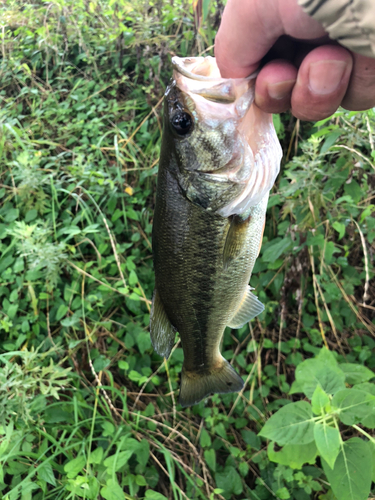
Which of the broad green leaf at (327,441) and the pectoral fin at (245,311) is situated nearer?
the broad green leaf at (327,441)

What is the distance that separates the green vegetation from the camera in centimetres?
164

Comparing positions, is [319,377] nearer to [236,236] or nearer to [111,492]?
[236,236]

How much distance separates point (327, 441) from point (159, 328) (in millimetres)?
892

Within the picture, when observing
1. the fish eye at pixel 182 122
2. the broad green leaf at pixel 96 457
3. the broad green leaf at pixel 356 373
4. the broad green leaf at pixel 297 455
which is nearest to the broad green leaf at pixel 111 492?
the broad green leaf at pixel 96 457

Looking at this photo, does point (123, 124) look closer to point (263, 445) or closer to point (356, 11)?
point (356, 11)

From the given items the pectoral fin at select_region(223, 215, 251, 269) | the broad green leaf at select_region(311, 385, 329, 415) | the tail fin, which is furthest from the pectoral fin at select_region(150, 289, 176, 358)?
the broad green leaf at select_region(311, 385, 329, 415)

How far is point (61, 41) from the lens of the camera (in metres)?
3.69

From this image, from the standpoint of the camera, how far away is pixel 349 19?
69 cm

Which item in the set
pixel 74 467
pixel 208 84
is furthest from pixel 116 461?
pixel 208 84

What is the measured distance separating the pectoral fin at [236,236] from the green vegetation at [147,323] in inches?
33.8

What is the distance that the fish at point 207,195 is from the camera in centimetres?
103

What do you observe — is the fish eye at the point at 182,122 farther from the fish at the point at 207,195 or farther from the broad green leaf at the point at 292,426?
the broad green leaf at the point at 292,426

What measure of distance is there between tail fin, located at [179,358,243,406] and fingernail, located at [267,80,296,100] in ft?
4.03

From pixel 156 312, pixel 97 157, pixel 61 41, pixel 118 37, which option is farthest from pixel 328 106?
pixel 61 41
